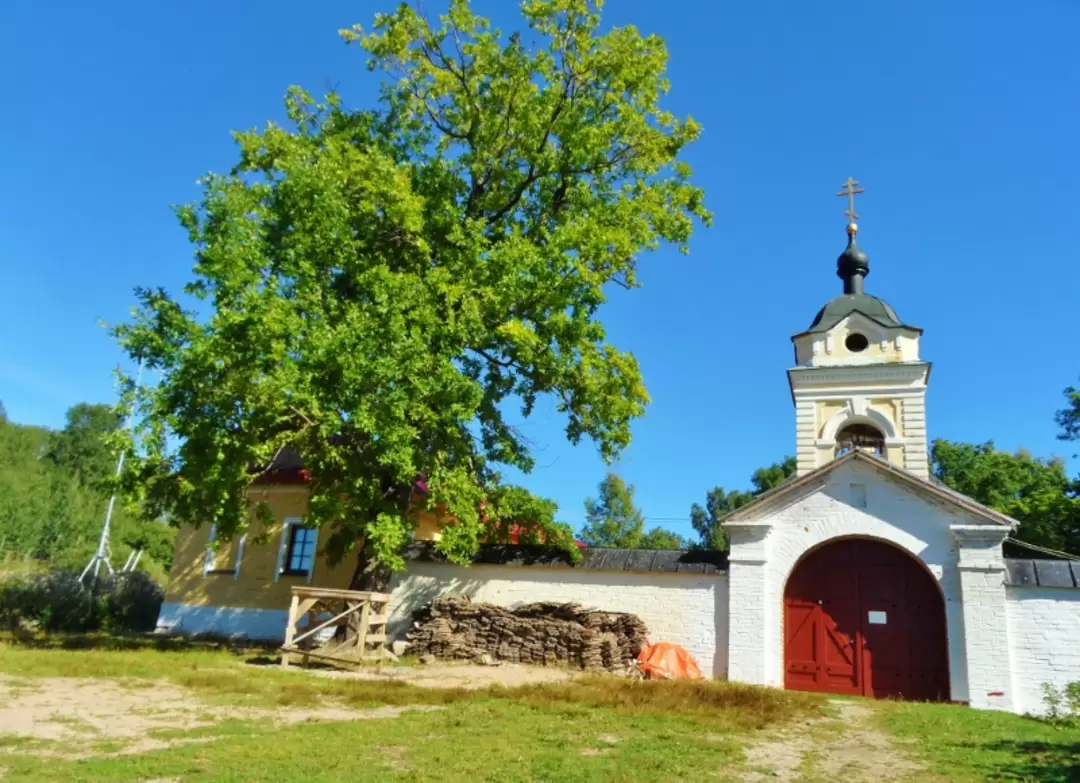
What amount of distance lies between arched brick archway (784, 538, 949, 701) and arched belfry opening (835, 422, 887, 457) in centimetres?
545

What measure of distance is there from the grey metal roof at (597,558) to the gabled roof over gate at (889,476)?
1.03m

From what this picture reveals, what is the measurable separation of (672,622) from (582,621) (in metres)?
1.84

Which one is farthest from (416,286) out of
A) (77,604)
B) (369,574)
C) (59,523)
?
(59,523)

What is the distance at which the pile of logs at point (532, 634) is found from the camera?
14977 millimetres

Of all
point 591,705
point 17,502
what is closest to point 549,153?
point 591,705

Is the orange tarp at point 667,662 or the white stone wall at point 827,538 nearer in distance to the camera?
the white stone wall at point 827,538

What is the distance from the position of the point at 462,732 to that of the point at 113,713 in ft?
13.0

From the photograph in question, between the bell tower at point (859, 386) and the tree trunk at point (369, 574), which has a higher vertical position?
the bell tower at point (859, 386)

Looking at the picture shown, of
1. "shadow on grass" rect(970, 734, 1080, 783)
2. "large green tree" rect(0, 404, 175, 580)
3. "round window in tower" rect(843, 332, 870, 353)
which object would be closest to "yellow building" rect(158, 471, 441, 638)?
"round window in tower" rect(843, 332, 870, 353)

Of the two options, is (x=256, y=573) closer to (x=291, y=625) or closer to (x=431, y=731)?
(x=291, y=625)

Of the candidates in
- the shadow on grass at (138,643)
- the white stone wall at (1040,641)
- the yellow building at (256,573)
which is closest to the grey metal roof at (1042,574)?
the white stone wall at (1040,641)

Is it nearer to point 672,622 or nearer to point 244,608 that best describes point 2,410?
point 244,608

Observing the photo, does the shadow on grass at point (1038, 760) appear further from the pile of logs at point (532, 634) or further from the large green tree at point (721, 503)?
the large green tree at point (721, 503)

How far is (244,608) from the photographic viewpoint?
63.9ft
